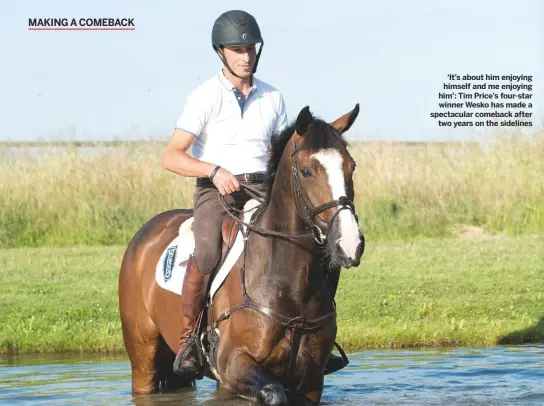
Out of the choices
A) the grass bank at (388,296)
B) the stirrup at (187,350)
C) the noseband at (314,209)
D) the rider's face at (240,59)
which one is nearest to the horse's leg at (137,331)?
the stirrup at (187,350)

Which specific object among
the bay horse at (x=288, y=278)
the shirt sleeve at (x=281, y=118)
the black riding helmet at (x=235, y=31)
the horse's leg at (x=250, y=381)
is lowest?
the horse's leg at (x=250, y=381)

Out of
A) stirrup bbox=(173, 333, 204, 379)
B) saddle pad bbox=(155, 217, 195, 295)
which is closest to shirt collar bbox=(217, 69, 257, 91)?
saddle pad bbox=(155, 217, 195, 295)

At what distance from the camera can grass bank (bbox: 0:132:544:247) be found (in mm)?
19609

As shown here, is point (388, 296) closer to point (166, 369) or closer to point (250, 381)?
point (166, 369)

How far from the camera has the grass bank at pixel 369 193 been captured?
19.6 m

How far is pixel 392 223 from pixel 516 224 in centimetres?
225

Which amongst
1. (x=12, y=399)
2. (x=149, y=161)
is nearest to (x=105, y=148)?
(x=149, y=161)

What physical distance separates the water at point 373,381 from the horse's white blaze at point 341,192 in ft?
9.22

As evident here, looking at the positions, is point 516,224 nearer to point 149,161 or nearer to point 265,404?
point 149,161

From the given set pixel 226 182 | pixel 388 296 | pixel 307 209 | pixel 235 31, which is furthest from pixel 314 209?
pixel 388 296

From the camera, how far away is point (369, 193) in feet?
65.7

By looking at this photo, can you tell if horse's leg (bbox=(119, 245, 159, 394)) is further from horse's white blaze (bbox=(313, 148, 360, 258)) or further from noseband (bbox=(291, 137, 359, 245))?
horse's white blaze (bbox=(313, 148, 360, 258))

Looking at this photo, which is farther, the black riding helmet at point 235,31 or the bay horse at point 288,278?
the black riding helmet at point 235,31

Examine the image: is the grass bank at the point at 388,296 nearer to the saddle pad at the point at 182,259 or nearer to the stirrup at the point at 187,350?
the saddle pad at the point at 182,259
